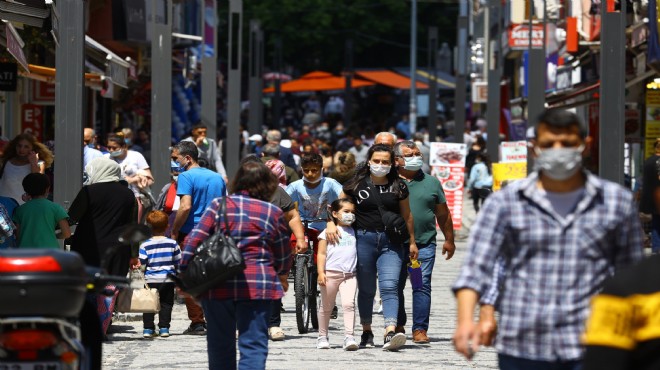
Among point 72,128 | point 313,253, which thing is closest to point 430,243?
point 313,253

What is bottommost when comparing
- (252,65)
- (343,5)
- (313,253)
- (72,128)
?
(313,253)

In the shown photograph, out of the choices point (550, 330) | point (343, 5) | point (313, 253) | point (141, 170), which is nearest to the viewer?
point (550, 330)

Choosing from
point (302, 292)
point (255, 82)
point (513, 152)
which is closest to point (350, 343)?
point (302, 292)

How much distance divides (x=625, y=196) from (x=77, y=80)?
9.04 metres

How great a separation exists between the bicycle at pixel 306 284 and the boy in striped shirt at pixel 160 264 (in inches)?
41.6

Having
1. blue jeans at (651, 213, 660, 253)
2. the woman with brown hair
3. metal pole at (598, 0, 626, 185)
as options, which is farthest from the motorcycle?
blue jeans at (651, 213, 660, 253)

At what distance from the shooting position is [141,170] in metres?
17.8

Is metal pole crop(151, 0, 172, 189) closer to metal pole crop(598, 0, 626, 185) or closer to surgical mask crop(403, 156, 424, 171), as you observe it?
metal pole crop(598, 0, 626, 185)

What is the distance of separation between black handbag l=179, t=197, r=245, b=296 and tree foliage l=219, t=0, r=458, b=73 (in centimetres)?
6275

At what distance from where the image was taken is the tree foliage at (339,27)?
73000 millimetres

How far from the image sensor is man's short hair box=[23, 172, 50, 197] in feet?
40.5

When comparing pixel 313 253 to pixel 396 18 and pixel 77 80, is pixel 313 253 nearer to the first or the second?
pixel 77 80

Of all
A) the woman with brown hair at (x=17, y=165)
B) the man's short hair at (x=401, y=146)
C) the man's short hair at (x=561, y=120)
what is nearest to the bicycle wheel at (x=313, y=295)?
the man's short hair at (x=401, y=146)

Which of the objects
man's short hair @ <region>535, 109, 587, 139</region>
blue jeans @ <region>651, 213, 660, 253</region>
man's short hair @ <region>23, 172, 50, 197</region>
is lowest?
blue jeans @ <region>651, 213, 660, 253</region>
